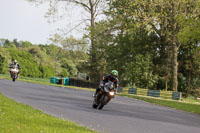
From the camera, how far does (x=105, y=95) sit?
18.0 meters

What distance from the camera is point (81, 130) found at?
9875mm

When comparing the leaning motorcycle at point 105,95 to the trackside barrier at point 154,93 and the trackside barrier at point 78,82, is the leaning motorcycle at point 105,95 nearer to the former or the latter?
the trackside barrier at point 154,93

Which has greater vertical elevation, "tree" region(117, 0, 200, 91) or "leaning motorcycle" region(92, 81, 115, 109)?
"tree" region(117, 0, 200, 91)

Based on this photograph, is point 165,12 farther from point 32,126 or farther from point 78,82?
point 32,126

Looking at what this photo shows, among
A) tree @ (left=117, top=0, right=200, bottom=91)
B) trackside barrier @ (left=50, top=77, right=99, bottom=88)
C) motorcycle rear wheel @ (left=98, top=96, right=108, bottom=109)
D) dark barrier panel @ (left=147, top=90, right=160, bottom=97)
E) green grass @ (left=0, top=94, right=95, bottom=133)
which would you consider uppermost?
tree @ (left=117, top=0, right=200, bottom=91)

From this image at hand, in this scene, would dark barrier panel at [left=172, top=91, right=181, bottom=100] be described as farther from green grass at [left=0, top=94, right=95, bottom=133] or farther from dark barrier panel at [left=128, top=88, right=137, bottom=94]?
green grass at [left=0, top=94, right=95, bottom=133]

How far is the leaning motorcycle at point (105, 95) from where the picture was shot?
58.2 ft

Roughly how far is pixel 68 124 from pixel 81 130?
99cm

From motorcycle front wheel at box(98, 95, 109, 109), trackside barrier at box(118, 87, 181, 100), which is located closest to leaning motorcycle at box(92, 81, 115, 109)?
motorcycle front wheel at box(98, 95, 109, 109)

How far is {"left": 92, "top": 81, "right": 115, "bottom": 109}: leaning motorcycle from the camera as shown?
17750 mm

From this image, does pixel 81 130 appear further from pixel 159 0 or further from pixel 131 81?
pixel 131 81

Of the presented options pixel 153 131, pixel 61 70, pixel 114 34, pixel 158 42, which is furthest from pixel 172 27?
pixel 61 70

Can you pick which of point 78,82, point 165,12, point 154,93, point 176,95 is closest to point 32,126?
point 176,95

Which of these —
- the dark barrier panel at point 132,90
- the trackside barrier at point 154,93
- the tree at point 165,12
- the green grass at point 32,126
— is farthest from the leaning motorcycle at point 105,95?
the dark barrier panel at point 132,90
